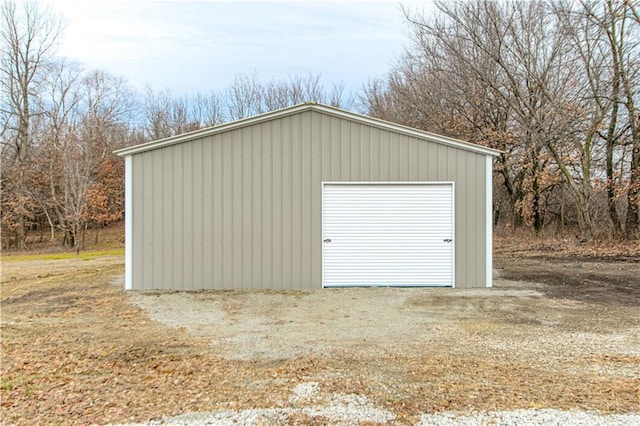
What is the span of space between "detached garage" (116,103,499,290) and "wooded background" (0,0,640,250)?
754 centimetres

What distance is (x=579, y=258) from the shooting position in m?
11.1

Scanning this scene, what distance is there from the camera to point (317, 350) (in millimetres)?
4152

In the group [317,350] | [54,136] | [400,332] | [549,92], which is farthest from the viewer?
[54,136]

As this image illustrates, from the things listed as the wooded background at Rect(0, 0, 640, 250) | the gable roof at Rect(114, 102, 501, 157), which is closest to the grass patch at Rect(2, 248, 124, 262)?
the wooded background at Rect(0, 0, 640, 250)

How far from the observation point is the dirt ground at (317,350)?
2959 mm

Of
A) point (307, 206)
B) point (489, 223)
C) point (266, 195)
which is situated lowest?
point (489, 223)

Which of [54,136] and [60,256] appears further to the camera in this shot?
[54,136]

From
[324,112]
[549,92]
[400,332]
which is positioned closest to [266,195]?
[324,112]

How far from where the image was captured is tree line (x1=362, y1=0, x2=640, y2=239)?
39.7 ft

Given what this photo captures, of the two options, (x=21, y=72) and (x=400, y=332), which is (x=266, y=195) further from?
(x=21, y=72)

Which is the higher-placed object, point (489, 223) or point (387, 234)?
point (489, 223)

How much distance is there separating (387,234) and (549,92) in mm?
9267

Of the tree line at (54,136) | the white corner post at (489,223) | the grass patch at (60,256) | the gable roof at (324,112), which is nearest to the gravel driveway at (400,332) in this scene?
the white corner post at (489,223)

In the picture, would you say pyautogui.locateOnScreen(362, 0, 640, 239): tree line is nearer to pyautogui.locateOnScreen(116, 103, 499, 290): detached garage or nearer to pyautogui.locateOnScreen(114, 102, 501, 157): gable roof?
pyautogui.locateOnScreen(114, 102, 501, 157): gable roof
